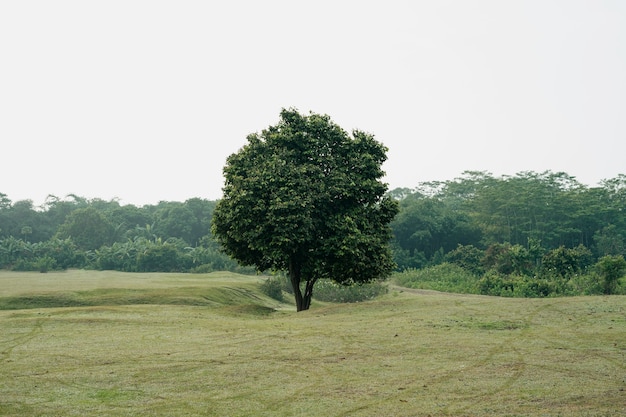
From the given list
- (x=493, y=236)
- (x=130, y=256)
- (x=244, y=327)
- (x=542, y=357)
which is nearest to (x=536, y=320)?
(x=542, y=357)

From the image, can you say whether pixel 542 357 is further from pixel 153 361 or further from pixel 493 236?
pixel 493 236

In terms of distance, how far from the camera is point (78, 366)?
1602 centimetres

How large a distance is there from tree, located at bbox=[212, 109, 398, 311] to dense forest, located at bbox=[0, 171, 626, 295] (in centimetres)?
2482

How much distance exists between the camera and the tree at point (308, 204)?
2983 cm

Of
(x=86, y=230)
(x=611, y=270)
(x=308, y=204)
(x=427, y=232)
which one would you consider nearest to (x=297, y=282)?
(x=308, y=204)

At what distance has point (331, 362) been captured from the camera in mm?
16031

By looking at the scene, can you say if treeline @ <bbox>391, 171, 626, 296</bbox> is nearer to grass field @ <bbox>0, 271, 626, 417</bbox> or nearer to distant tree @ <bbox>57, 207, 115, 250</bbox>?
grass field @ <bbox>0, 271, 626, 417</bbox>

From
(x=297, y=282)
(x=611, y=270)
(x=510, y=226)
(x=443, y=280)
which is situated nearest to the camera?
(x=297, y=282)

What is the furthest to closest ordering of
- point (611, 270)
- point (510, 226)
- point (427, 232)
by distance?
1. point (427, 232)
2. point (510, 226)
3. point (611, 270)

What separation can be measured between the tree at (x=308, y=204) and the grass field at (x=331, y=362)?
13.5ft

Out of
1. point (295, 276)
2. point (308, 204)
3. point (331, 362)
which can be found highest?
point (308, 204)

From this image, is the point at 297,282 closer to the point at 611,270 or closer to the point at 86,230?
the point at 611,270

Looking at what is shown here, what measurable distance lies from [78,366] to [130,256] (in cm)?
6253

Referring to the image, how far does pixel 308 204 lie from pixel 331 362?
14.5m
